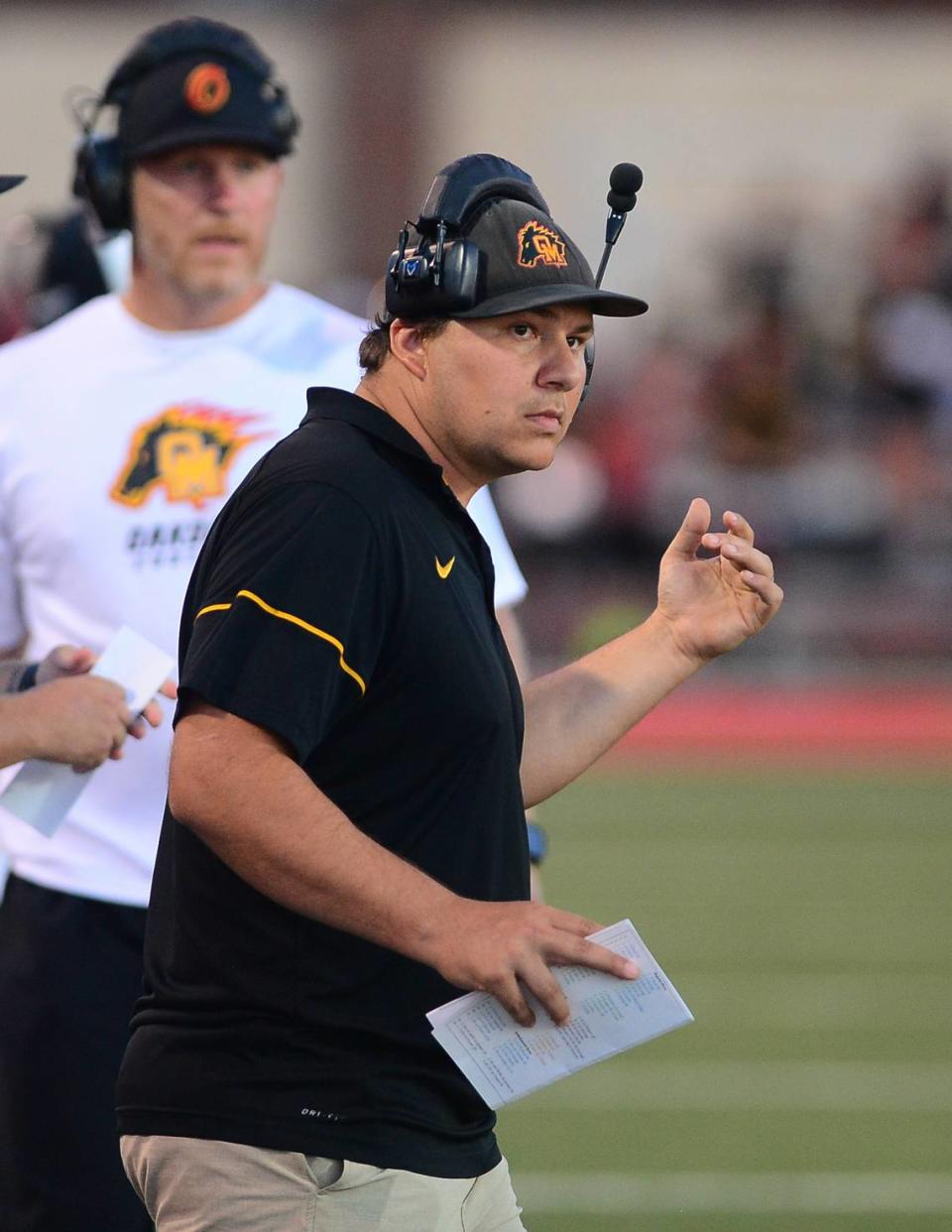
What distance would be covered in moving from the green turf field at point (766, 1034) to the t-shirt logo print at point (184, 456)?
2.86m

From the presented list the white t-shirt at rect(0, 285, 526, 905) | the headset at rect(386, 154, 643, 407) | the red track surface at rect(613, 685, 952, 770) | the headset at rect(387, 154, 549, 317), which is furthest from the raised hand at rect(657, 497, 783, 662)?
the red track surface at rect(613, 685, 952, 770)

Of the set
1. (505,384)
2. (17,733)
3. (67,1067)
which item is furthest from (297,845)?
(67,1067)

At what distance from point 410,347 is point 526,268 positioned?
0.63ft

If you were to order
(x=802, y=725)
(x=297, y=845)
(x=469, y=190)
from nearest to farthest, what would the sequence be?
(x=297, y=845) < (x=469, y=190) < (x=802, y=725)

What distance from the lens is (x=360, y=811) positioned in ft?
9.84

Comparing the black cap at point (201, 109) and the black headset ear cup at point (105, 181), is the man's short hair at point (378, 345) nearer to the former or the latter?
the black cap at point (201, 109)

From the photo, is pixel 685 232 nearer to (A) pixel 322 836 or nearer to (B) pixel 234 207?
(B) pixel 234 207

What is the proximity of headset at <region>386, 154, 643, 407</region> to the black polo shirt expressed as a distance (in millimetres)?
178

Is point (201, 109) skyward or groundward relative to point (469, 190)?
groundward

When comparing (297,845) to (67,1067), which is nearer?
(297,845)

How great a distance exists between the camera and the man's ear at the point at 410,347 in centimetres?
318

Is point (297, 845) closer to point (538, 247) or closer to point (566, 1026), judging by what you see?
point (566, 1026)

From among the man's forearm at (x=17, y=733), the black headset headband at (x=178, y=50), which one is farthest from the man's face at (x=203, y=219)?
the man's forearm at (x=17, y=733)

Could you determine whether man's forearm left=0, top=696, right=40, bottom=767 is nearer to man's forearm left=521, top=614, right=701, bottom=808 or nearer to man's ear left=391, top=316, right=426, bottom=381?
man's forearm left=521, top=614, right=701, bottom=808
